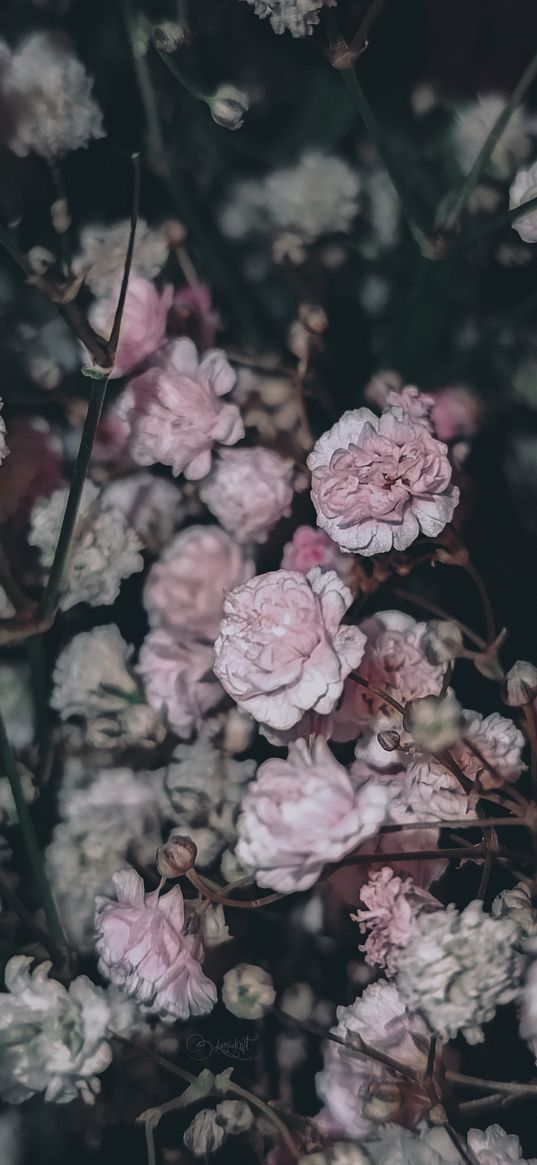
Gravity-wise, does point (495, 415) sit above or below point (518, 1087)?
above

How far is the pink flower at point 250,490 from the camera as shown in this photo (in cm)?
53

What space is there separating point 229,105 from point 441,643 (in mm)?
277

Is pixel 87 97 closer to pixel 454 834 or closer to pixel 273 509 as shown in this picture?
pixel 273 509

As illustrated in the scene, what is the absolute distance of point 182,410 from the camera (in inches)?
21.0

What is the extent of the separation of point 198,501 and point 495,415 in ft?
0.51

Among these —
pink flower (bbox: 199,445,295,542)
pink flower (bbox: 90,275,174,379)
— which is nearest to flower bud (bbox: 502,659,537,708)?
pink flower (bbox: 199,445,295,542)

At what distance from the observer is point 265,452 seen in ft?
1.77

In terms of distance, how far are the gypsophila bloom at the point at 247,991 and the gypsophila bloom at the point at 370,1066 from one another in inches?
1.4

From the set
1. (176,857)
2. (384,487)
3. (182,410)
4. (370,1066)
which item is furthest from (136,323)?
(370,1066)

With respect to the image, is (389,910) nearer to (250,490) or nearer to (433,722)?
(433,722)

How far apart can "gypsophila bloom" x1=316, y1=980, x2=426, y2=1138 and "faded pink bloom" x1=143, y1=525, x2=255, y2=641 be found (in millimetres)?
189

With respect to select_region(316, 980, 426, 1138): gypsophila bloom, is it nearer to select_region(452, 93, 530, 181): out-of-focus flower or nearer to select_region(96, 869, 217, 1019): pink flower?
select_region(96, 869, 217, 1019): pink flower

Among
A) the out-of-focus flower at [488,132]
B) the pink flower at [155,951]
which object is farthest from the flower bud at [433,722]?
the out-of-focus flower at [488,132]

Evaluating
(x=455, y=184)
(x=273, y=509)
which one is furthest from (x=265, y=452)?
(x=455, y=184)
